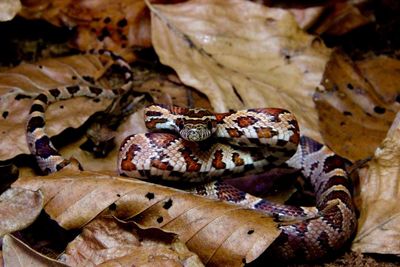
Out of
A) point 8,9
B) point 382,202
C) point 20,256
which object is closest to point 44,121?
point 8,9

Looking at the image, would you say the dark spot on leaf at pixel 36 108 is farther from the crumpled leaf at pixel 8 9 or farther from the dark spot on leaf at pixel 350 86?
the dark spot on leaf at pixel 350 86

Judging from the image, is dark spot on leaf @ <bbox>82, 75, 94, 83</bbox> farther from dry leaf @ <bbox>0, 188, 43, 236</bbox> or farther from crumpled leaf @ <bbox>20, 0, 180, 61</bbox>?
dry leaf @ <bbox>0, 188, 43, 236</bbox>

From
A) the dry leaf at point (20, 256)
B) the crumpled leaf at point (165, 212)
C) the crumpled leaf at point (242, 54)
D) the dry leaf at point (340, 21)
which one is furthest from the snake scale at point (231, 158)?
the dry leaf at point (340, 21)

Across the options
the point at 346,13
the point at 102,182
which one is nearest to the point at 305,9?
the point at 346,13

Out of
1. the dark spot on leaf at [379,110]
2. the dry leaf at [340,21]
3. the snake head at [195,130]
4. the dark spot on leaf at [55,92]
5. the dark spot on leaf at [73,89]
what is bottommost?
the dark spot on leaf at [55,92]

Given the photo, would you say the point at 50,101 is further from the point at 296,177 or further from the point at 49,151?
the point at 296,177

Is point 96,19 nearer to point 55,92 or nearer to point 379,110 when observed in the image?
point 55,92

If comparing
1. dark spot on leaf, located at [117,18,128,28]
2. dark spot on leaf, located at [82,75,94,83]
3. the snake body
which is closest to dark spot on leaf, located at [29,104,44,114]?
the snake body
